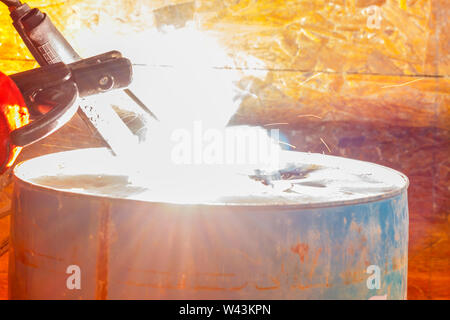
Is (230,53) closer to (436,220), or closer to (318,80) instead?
(318,80)

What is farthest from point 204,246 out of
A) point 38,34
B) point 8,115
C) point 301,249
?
point 38,34

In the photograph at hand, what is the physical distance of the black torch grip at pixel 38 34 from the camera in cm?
187

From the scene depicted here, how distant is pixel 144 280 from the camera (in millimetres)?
1332

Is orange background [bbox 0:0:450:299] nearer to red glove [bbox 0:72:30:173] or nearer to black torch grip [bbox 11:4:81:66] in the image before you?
black torch grip [bbox 11:4:81:66]

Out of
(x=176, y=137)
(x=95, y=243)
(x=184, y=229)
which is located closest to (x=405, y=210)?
(x=184, y=229)

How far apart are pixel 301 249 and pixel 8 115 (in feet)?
2.74

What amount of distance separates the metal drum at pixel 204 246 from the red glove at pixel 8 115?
93 millimetres

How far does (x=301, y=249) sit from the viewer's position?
1356 mm

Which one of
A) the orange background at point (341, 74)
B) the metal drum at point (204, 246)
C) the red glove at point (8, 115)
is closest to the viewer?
the metal drum at point (204, 246)

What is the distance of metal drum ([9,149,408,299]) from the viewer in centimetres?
131

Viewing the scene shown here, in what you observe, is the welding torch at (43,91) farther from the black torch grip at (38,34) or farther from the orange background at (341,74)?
the orange background at (341,74)

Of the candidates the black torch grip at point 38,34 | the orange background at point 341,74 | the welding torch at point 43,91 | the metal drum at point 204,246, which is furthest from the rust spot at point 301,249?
the orange background at point 341,74

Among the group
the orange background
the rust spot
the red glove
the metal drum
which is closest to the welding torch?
the red glove

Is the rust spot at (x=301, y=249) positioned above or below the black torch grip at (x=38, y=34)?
below
